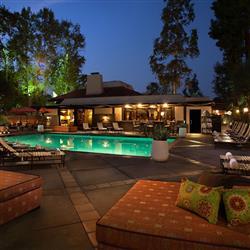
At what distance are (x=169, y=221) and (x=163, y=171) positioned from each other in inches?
178

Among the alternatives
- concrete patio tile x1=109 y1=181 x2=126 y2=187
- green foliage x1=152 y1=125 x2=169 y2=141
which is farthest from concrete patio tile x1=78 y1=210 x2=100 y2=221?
green foliage x1=152 y1=125 x2=169 y2=141

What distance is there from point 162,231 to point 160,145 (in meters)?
6.07

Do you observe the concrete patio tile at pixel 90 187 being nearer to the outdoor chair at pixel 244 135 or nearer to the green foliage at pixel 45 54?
the outdoor chair at pixel 244 135

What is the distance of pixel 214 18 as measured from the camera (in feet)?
79.7

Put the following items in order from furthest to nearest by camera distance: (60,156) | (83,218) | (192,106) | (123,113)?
(123,113) → (192,106) → (60,156) → (83,218)

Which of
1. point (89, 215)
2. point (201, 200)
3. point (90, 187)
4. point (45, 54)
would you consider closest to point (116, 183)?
point (90, 187)

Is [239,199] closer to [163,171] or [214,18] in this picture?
[163,171]

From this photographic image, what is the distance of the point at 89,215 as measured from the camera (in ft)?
13.6

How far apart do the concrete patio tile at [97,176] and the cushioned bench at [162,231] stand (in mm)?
3142

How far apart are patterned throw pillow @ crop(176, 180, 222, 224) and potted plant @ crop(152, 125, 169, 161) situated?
531 cm

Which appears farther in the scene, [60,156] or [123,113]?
[123,113]

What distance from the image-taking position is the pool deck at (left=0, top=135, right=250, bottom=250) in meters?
3.38

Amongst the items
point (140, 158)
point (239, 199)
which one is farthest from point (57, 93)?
point (239, 199)

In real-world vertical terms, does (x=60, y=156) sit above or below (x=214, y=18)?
below
